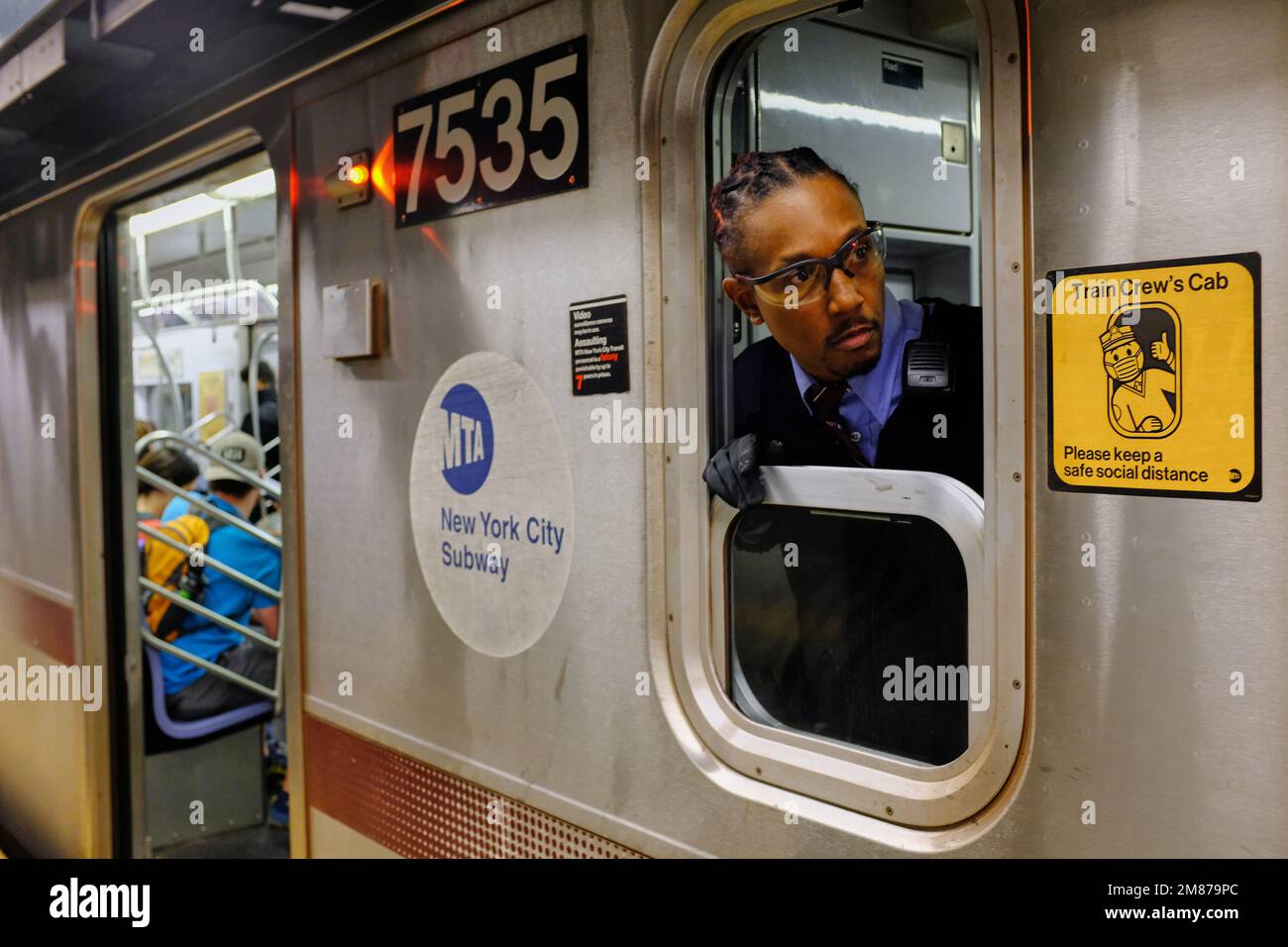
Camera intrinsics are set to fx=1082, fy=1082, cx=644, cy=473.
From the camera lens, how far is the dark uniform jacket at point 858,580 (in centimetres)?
167

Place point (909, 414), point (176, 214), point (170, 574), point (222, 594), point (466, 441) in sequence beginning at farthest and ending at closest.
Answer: point (176, 214) < point (222, 594) < point (170, 574) < point (466, 441) < point (909, 414)

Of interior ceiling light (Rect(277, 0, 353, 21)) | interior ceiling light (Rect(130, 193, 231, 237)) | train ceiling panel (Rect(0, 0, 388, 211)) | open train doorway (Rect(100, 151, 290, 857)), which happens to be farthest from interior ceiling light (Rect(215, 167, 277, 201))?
interior ceiling light (Rect(277, 0, 353, 21))

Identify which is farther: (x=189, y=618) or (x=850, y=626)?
(x=189, y=618)

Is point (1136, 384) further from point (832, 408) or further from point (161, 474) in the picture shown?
point (161, 474)

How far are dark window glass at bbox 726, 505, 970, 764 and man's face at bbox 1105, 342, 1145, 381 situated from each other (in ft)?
1.24

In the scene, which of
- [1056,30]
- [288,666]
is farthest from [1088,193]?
[288,666]

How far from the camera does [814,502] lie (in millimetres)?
1768

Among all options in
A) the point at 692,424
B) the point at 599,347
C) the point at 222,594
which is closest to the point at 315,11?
the point at 599,347

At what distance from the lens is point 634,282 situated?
1974 mm

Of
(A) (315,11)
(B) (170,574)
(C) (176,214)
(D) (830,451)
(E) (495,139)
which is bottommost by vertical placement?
(B) (170,574)

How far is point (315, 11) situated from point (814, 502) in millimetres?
1747

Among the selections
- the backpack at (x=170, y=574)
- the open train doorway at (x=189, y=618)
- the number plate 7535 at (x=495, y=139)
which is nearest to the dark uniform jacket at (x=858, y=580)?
the number plate 7535 at (x=495, y=139)

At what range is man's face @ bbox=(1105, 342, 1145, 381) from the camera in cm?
134
